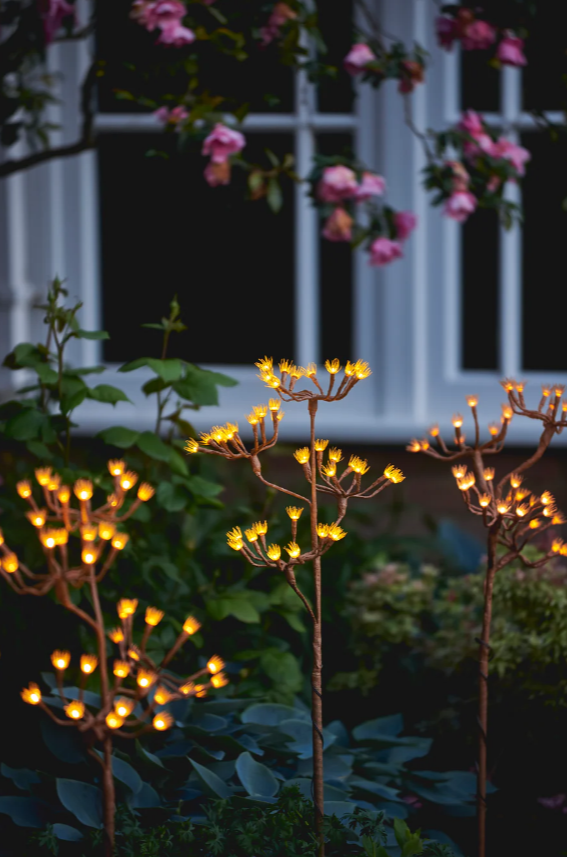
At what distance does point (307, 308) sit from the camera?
3125 mm

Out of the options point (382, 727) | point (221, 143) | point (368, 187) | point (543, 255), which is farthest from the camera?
point (543, 255)

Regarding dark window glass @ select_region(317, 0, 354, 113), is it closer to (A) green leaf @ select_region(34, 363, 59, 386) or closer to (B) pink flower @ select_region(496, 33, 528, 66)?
(B) pink flower @ select_region(496, 33, 528, 66)

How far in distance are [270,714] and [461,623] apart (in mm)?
614

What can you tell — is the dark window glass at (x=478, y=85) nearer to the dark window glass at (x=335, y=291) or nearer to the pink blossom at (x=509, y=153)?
the dark window glass at (x=335, y=291)

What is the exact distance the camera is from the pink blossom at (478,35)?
224 cm

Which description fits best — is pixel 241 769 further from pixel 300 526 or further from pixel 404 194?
pixel 404 194

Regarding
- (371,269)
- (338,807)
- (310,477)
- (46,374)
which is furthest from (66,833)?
(371,269)

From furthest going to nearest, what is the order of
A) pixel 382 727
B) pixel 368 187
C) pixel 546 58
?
pixel 546 58
pixel 368 187
pixel 382 727

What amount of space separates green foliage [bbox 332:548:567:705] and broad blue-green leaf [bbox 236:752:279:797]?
580 mm

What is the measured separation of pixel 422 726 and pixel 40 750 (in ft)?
2.77

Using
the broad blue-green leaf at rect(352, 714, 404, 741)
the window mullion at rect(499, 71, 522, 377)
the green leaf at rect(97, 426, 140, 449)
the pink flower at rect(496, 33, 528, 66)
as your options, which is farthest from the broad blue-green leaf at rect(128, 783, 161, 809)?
the window mullion at rect(499, 71, 522, 377)

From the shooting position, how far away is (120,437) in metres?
1.75

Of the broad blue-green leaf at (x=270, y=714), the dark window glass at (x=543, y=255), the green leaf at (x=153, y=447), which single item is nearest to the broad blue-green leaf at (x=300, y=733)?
the broad blue-green leaf at (x=270, y=714)

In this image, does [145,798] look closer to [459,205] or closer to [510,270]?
[459,205]
